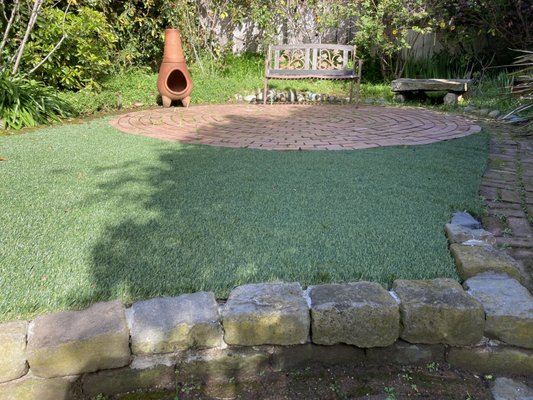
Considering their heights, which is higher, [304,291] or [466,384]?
[304,291]

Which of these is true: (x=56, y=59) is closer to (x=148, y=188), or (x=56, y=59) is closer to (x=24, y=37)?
(x=24, y=37)

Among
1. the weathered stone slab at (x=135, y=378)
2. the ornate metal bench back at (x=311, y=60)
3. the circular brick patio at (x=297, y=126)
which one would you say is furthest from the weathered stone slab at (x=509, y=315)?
the ornate metal bench back at (x=311, y=60)

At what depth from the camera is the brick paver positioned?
201 cm

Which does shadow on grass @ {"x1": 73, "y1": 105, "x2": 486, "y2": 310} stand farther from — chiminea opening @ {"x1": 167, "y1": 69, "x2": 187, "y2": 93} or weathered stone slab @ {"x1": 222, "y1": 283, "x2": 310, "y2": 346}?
chiminea opening @ {"x1": 167, "y1": 69, "x2": 187, "y2": 93}

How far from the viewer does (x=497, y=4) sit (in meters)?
6.89

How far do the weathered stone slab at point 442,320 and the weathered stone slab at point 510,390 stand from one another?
0.14m

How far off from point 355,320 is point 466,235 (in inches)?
33.7

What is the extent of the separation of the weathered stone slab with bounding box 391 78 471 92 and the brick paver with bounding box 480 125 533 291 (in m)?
2.75

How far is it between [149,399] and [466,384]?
1.02 m

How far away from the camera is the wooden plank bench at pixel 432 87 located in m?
6.47

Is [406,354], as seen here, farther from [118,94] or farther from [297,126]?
[118,94]

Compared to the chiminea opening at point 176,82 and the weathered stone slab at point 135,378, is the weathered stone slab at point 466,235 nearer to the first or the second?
the weathered stone slab at point 135,378

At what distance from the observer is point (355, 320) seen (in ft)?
4.65

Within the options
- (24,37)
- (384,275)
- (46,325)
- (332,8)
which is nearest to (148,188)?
(46,325)
